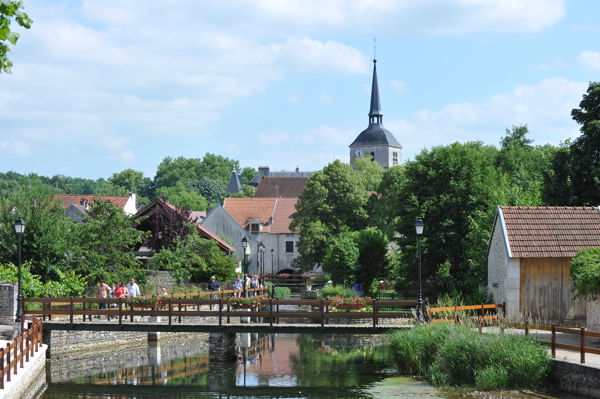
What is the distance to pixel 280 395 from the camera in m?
25.2

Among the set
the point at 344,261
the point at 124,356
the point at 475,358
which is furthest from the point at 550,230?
the point at 344,261

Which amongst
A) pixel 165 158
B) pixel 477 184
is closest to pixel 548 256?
pixel 477 184

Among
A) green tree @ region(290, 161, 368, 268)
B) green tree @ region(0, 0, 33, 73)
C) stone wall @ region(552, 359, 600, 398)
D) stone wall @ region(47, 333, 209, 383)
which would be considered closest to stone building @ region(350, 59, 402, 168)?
green tree @ region(290, 161, 368, 268)

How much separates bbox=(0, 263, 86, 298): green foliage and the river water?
13.1 feet

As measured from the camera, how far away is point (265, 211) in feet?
298

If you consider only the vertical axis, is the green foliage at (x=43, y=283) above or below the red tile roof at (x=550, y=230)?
below

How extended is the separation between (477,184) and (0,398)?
92.2ft

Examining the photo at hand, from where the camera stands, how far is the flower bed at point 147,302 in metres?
30.6

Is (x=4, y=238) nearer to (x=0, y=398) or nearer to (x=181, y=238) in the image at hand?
(x=181, y=238)

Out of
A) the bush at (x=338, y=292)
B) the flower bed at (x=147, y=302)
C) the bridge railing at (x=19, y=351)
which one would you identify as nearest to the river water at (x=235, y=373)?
the bridge railing at (x=19, y=351)

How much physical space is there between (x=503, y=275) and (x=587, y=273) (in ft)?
22.3

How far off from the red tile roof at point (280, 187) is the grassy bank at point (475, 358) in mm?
97091

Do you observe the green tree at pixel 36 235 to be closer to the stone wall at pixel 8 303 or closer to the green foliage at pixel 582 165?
the stone wall at pixel 8 303

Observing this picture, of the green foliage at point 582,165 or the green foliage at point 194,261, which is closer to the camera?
the green foliage at point 582,165
